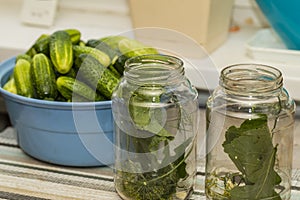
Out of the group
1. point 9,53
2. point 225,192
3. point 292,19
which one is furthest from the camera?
point 9,53

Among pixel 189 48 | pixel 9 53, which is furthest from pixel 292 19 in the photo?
pixel 9 53

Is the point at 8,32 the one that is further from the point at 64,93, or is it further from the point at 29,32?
the point at 64,93

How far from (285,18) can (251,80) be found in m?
0.30

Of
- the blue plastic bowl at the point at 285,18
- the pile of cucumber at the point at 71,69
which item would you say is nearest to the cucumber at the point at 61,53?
the pile of cucumber at the point at 71,69

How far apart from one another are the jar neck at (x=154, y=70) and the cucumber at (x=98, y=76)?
0.30 feet

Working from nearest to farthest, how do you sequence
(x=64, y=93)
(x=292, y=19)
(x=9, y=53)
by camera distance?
(x=64, y=93) → (x=292, y=19) → (x=9, y=53)

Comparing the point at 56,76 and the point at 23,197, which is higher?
the point at 56,76

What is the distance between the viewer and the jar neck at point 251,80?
2.84 ft

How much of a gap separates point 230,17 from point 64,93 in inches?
18.7

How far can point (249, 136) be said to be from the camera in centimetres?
86

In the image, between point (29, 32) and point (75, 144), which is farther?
point (29, 32)

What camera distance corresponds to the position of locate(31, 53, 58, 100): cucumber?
3.36ft

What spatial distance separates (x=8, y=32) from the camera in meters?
1.41

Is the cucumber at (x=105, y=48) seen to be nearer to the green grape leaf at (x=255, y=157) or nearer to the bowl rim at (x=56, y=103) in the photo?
the bowl rim at (x=56, y=103)
